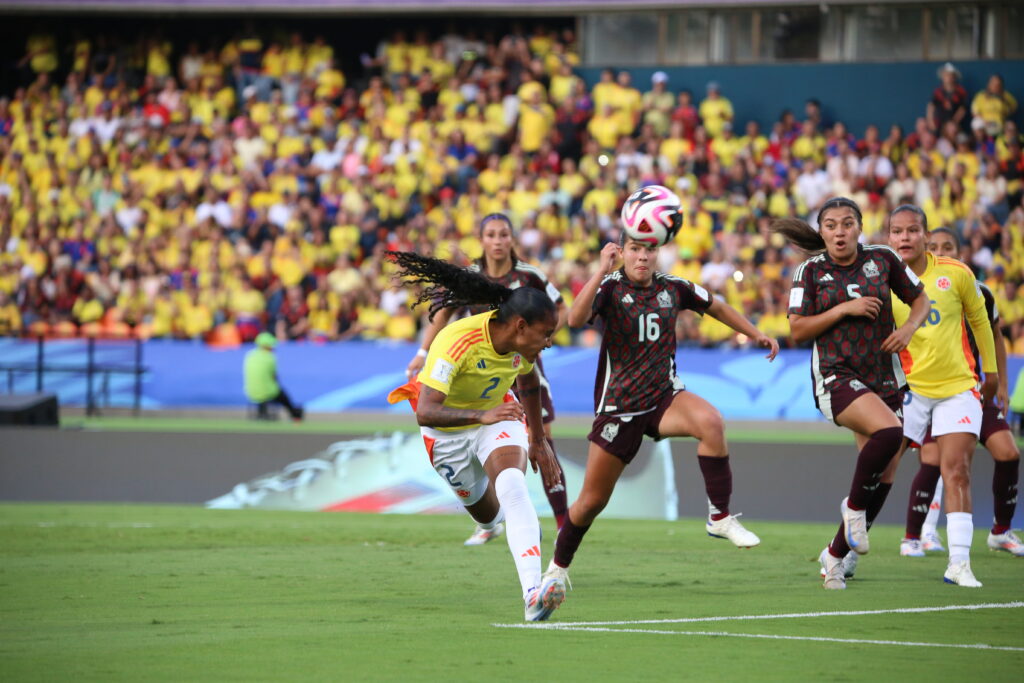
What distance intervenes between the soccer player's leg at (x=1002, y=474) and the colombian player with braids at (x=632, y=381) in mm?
2941

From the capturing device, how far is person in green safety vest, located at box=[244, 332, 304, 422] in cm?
2359

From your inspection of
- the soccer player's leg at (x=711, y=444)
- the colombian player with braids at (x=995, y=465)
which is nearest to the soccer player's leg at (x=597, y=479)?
the soccer player's leg at (x=711, y=444)

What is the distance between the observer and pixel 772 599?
914 centimetres

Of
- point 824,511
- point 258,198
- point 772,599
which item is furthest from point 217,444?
point 258,198

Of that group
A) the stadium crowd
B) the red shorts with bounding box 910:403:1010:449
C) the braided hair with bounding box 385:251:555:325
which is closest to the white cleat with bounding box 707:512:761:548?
the braided hair with bounding box 385:251:555:325

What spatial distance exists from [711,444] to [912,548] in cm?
342

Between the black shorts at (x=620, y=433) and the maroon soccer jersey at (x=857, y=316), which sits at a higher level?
the maroon soccer jersey at (x=857, y=316)

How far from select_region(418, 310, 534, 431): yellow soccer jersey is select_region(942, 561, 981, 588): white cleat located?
3.51 meters

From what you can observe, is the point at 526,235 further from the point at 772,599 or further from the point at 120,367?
the point at 772,599

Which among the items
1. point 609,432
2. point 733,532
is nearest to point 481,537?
point 733,532

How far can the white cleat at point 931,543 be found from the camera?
12.5 m

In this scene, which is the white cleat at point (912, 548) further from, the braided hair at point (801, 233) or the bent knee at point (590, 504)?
the bent knee at point (590, 504)

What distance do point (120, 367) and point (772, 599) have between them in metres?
17.8

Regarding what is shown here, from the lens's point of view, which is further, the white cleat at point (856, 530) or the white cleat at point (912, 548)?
the white cleat at point (912, 548)
